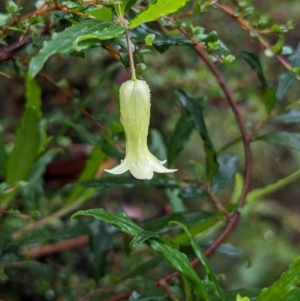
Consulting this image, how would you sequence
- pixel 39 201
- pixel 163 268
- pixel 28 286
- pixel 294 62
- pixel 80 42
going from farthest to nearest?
1. pixel 163 268
2. pixel 28 286
3. pixel 39 201
4. pixel 294 62
5. pixel 80 42

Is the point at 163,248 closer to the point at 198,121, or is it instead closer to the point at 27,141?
the point at 198,121

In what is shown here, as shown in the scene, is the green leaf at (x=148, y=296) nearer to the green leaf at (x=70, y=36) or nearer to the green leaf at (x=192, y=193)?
the green leaf at (x=192, y=193)

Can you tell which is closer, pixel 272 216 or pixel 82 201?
pixel 82 201

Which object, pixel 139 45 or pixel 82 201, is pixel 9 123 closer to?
pixel 82 201

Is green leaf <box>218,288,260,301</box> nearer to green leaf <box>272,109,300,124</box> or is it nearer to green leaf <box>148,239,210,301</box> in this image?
green leaf <box>148,239,210,301</box>

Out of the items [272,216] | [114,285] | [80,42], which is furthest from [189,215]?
[272,216]

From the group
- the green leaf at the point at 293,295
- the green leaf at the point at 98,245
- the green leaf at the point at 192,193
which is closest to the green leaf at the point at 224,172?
the green leaf at the point at 192,193

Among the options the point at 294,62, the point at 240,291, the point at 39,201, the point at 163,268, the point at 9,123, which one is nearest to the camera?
the point at 240,291
